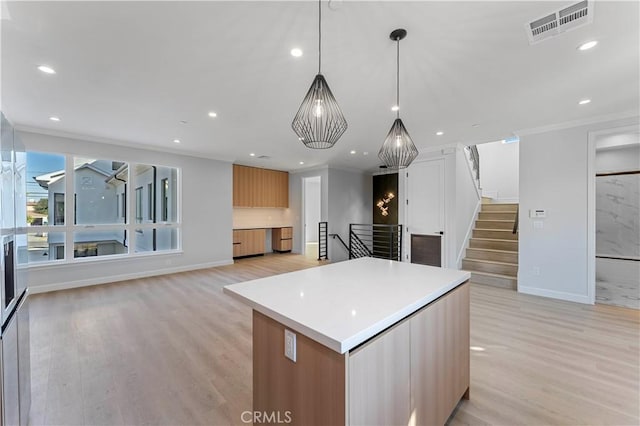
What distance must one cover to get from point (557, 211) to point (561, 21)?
3.33 meters

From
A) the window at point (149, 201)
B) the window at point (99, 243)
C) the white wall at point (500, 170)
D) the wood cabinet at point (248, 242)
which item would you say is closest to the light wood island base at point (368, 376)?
the window at point (99, 243)

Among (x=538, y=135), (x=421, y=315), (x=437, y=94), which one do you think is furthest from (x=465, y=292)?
(x=538, y=135)

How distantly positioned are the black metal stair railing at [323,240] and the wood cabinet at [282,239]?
134 centimetres

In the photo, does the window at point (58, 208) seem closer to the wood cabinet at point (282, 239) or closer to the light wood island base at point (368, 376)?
the wood cabinet at point (282, 239)

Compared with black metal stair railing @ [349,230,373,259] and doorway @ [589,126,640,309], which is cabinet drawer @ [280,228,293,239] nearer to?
black metal stair railing @ [349,230,373,259]

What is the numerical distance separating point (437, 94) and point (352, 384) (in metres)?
3.15

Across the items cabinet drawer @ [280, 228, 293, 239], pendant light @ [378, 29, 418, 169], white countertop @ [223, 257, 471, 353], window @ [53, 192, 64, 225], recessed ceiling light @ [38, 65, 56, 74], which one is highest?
recessed ceiling light @ [38, 65, 56, 74]

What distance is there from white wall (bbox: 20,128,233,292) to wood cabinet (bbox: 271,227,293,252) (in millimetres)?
1945

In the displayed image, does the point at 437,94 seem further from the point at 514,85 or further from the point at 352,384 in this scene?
the point at 352,384

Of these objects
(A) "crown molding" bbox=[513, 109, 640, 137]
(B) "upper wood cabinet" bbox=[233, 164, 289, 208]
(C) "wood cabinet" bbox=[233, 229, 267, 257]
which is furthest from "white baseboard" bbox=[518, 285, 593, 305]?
(B) "upper wood cabinet" bbox=[233, 164, 289, 208]

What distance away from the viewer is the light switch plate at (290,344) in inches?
45.4

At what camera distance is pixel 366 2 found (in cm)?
171

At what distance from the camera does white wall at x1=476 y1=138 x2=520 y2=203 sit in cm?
730

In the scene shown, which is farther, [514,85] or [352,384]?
[514,85]
